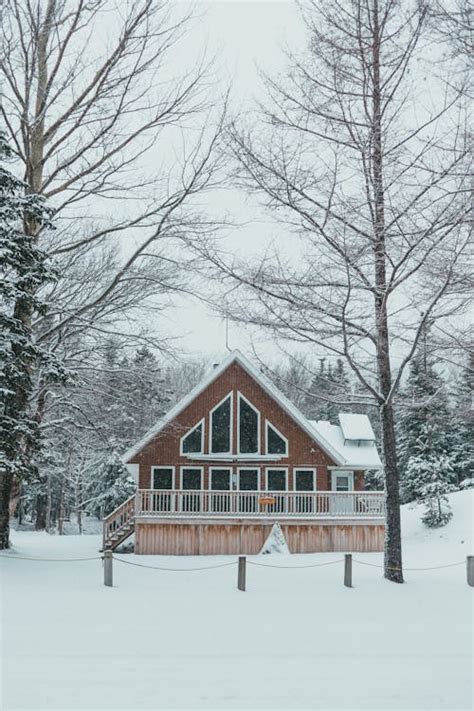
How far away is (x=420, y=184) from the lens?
9633 millimetres

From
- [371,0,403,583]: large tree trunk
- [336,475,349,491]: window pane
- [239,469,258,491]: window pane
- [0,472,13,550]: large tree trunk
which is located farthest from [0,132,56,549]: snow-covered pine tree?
[336,475,349,491]: window pane

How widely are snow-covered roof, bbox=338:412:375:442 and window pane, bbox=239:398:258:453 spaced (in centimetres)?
540

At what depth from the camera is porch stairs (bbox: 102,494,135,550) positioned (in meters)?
20.6

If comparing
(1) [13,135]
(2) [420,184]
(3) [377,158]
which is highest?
(1) [13,135]

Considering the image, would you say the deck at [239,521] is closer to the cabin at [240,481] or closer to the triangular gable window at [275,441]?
the cabin at [240,481]

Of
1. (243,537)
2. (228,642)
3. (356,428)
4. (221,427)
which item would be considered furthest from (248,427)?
(228,642)

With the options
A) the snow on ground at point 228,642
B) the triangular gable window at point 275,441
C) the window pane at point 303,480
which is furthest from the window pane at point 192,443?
the snow on ground at point 228,642

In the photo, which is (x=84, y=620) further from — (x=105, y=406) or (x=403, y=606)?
(x=105, y=406)

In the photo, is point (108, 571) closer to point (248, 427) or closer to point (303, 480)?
point (248, 427)

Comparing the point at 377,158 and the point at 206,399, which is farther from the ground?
the point at 377,158

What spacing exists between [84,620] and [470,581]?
7.80 m

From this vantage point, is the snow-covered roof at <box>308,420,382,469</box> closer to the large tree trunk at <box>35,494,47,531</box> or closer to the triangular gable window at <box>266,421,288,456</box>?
the triangular gable window at <box>266,421,288,456</box>

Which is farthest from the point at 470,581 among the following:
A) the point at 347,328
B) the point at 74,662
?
the point at 74,662

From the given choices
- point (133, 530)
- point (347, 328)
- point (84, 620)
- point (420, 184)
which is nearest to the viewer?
point (84, 620)
